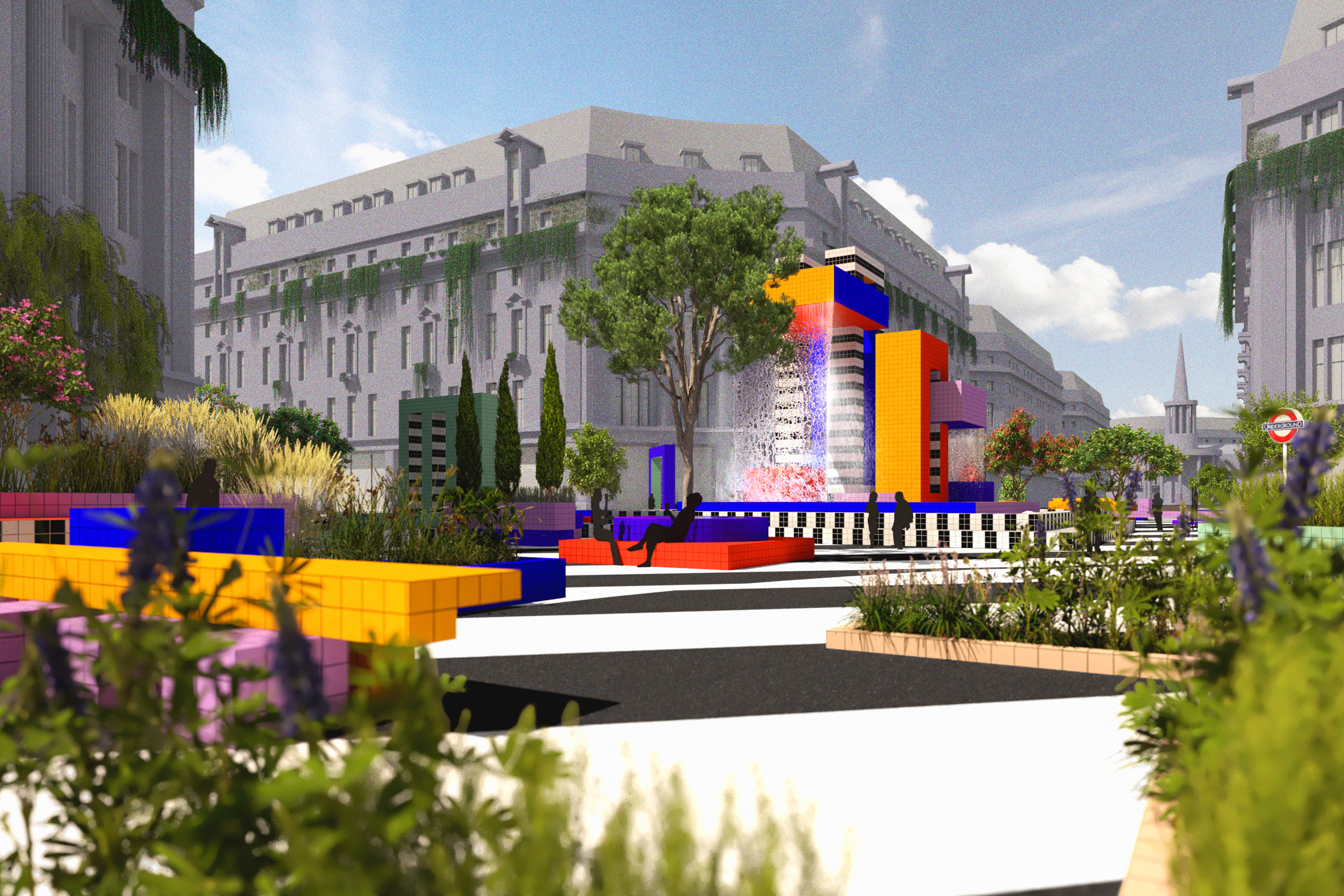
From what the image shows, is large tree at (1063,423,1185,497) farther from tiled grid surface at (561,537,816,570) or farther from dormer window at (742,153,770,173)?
tiled grid surface at (561,537,816,570)

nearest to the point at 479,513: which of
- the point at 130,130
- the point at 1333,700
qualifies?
the point at 1333,700

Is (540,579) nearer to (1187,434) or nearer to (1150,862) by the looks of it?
(1150,862)

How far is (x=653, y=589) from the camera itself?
10.7 meters

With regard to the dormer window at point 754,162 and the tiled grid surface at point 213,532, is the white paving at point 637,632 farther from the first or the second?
the dormer window at point 754,162

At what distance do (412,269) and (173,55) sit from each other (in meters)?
20.2

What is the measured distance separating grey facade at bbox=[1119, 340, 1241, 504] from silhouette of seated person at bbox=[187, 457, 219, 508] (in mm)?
99256

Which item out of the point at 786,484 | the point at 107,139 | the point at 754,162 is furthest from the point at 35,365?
the point at 754,162

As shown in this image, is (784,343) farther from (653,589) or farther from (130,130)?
(130,130)

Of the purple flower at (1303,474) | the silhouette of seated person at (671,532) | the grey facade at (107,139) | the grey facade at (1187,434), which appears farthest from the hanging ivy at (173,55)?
the grey facade at (1187,434)

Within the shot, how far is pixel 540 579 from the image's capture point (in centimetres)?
960

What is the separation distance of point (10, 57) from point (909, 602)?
21935 millimetres

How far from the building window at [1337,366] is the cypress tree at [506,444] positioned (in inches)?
1235

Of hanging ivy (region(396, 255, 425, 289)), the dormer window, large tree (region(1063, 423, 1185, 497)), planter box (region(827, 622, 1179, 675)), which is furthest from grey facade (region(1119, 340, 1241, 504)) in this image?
planter box (region(827, 622, 1179, 675))

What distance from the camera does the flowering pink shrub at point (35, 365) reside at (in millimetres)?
9641
